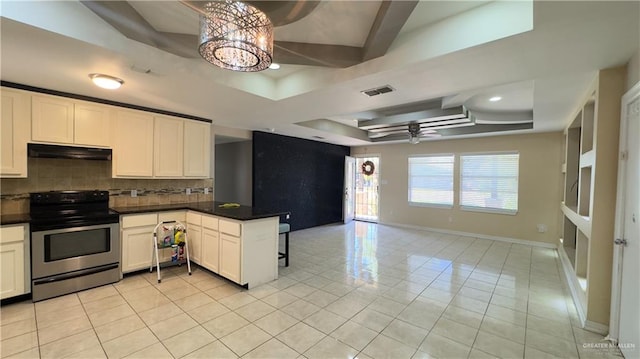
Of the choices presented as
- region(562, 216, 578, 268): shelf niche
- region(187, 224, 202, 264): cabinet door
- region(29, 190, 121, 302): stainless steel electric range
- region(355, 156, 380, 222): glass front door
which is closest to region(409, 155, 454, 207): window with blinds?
region(355, 156, 380, 222): glass front door

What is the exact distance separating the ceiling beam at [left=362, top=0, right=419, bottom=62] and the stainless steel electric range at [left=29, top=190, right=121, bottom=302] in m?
3.45

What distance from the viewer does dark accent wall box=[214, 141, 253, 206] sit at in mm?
5992

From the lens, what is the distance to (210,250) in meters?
3.59

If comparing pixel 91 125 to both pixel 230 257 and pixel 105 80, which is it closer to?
pixel 105 80

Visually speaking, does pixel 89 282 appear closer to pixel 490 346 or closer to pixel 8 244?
pixel 8 244

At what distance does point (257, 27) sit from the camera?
166 cm

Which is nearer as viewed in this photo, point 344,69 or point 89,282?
point 344,69

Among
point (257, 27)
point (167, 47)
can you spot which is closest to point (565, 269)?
point (257, 27)

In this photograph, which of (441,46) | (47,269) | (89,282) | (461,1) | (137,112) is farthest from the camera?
(137,112)

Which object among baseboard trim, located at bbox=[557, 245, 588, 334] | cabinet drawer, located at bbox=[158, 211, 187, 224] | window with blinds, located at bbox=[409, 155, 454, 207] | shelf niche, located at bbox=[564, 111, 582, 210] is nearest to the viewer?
baseboard trim, located at bbox=[557, 245, 588, 334]

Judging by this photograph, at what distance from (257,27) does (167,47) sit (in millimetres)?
1028

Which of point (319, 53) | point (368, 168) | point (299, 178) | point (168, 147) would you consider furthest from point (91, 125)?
point (368, 168)

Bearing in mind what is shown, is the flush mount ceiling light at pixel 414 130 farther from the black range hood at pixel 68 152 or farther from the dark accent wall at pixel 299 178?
the black range hood at pixel 68 152

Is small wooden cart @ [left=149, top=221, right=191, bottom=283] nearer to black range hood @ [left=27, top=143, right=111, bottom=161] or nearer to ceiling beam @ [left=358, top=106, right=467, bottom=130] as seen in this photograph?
black range hood @ [left=27, top=143, right=111, bottom=161]
